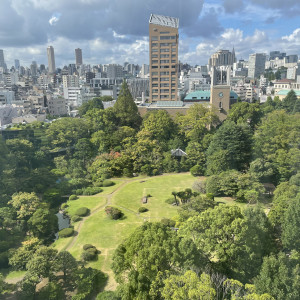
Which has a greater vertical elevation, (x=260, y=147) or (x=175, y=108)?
(x=175, y=108)

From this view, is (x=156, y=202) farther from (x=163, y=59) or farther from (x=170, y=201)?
(x=163, y=59)

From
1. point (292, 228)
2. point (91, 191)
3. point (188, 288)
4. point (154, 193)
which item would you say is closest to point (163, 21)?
point (154, 193)

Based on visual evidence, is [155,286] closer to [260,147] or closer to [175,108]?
[260,147]

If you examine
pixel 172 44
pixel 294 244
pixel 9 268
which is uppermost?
pixel 172 44

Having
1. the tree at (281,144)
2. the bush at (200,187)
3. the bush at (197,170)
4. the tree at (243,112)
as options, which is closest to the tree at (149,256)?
the bush at (200,187)

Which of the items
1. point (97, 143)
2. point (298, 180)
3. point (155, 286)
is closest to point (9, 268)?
point (155, 286)

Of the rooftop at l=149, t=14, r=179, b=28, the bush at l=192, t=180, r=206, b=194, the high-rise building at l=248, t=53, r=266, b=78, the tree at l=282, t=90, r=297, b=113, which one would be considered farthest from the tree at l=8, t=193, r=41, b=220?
the high-rise building at l=248, t=53, r=266, b=78
